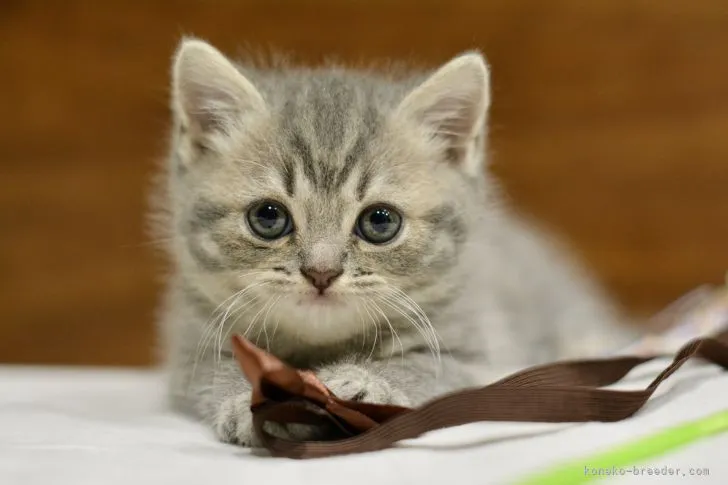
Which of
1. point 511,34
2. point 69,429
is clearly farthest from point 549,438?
point 511,34

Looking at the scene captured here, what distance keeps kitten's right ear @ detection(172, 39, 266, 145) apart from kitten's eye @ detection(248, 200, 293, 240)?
0.18 meters

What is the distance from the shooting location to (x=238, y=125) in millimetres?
1354

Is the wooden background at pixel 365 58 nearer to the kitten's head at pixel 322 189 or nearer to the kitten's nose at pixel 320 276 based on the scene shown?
the kitten's head at pixel 322 189

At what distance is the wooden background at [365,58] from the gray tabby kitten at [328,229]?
38.5 inches

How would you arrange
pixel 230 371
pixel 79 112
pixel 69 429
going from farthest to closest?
pixel 79 112
pixel 230 371
pixel 69 429

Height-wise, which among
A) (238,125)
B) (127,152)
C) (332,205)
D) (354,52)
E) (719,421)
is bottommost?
(719,421)

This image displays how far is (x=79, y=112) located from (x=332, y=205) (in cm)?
149

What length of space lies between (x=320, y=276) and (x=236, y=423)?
25cm

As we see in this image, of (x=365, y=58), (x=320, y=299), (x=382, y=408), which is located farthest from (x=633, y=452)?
(x=365, y=58)

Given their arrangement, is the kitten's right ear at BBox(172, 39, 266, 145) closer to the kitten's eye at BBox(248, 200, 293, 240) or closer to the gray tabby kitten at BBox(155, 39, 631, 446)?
the gray tabby kitten at BBox(155, 39, 631, 446)

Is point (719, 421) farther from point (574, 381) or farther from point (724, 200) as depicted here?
point (724, 200)

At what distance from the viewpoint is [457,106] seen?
140 centimetres

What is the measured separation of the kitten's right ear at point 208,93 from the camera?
1.32 meters

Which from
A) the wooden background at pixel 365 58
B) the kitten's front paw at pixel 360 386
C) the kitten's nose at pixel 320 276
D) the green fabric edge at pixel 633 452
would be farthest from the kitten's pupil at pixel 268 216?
the wooden background at pixel 365 58
